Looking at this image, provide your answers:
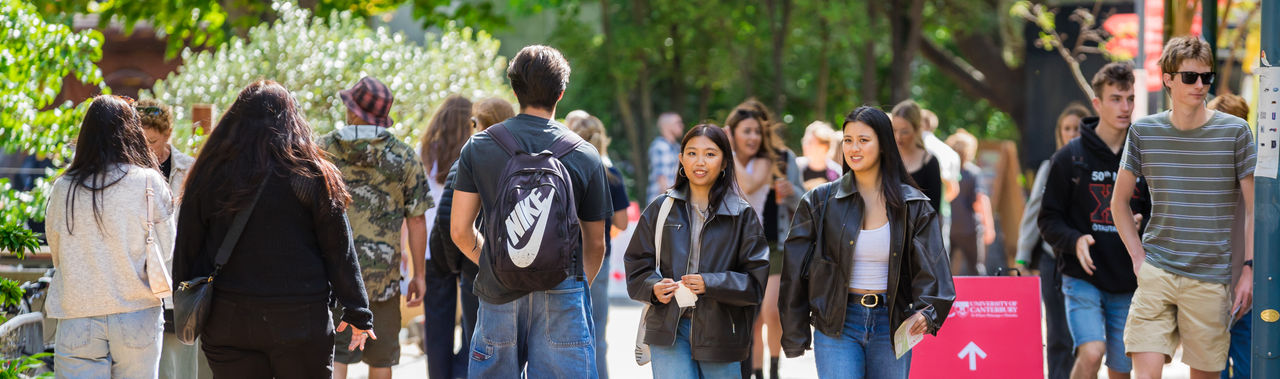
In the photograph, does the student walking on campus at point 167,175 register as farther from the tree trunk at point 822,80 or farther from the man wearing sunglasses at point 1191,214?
the tree trunk at point 822,80

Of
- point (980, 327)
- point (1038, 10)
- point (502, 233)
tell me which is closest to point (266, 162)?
point (502, 233)

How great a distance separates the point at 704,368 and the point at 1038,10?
1250 cm

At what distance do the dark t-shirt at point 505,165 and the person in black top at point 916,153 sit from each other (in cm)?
270

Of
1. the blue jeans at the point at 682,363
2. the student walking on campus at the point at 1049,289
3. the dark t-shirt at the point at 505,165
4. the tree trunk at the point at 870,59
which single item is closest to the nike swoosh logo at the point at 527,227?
the dark t-shirt at the point at 505,165

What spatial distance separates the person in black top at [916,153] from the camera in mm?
7078

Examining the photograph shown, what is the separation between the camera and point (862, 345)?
514 cm

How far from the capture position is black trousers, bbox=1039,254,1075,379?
6941mm

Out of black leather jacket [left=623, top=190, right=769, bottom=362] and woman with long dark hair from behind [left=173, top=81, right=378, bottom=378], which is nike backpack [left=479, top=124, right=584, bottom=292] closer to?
woman with long dark hair from behind [left=173, top=81, right=378, bottom=378]

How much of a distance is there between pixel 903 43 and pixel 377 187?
1673cm

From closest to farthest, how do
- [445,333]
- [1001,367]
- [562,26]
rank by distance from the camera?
[1001,367], [445,333], [562,26]

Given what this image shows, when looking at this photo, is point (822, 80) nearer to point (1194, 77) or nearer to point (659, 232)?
point (1194, 77)

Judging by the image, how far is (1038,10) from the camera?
645 inches

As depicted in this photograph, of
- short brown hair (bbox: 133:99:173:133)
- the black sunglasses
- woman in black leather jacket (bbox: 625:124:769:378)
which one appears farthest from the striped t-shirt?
short brown hair (bbox: 133:99:173:133)

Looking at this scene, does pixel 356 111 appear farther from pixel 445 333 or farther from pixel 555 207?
pixel 555 207
